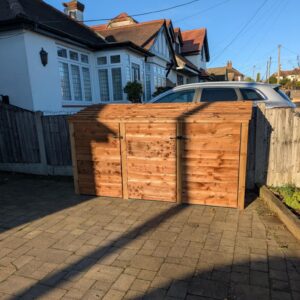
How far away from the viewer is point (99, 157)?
4.99 m

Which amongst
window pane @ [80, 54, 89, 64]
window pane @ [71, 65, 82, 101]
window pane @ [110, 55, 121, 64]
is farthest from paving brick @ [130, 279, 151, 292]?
window pane @ [110, 55, 121, 64]

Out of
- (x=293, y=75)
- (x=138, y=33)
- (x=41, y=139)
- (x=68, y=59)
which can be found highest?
(x=138, y=33)

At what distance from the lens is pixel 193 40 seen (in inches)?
1202

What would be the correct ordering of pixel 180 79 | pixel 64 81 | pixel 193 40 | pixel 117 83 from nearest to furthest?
pixel 64 81 < pixel 117 83 < pixel 180 79 < pixel 193 40

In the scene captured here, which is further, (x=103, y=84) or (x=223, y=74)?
(x=223, y=74)

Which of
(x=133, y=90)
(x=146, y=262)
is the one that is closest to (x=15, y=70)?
(x=133, y=90)

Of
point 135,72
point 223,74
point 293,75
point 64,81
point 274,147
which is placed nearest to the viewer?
point 274,147

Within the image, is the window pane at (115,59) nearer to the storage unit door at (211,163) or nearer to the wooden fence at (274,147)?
the wooden fence at (274,147)

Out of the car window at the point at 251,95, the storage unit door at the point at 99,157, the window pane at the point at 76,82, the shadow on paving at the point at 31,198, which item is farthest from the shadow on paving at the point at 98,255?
the window pane at the point at 76,82

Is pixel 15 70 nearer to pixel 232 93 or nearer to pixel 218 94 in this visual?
pixel 218 94

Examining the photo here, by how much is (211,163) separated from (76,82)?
369 inches

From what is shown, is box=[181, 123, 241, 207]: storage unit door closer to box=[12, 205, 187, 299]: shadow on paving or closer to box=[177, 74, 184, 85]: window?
box=[12, 205, 187, 299]: shadow on paving

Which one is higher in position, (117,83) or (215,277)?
(117,83)

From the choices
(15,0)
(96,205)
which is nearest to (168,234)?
(96,205)
